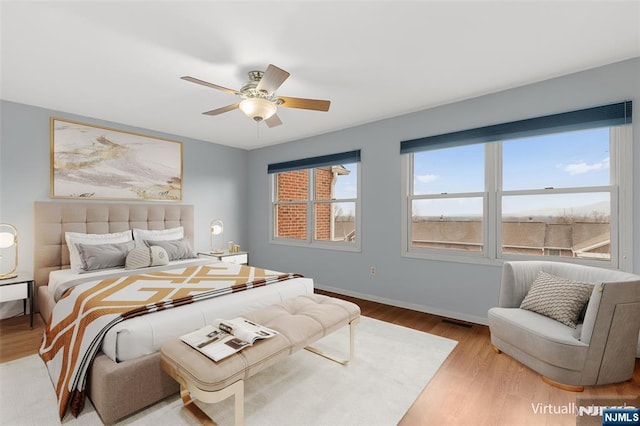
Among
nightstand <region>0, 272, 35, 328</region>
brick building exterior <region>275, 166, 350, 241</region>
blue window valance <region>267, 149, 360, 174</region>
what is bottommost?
nightstand <region>0, 272, 35, 328</region>

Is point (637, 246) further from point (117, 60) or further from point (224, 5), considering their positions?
point (117, 60)

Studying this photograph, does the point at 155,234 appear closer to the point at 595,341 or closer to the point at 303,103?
the point at 303,103

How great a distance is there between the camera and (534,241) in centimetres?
293

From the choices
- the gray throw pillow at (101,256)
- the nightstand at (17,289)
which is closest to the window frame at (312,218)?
the gray throw pillow at (101,256)

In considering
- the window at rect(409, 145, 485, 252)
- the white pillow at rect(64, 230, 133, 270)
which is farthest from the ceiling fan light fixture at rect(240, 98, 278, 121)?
the white pillow at rect(64, 230, 133, 270)

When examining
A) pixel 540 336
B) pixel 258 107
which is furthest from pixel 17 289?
pixel 540 336

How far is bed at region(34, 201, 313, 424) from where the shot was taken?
5.48ft

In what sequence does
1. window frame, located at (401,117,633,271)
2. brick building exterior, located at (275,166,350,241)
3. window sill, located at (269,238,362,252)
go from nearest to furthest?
window frame, located at (401,117,633,271) → window sill, located at (269,238,362,252) → brick building exterior, located at (275,166,350,241)

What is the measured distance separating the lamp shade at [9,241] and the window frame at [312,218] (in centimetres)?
325

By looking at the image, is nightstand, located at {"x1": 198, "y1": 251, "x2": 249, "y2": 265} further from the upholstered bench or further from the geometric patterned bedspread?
the upholstered bench

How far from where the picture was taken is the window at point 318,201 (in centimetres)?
435

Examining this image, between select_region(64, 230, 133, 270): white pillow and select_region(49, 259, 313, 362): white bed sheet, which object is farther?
select_region(64, 230, 133, 270): white pillow

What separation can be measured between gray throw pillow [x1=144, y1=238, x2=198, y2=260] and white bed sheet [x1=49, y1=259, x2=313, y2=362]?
173 cm

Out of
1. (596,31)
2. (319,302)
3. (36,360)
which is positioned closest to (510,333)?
(319,302)
